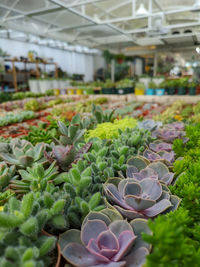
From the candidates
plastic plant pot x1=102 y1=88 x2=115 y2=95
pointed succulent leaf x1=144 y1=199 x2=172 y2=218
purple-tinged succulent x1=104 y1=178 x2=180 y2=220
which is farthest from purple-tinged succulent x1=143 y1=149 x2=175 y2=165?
plastic plant pot x1=102 y1=88 x2=115 y2=95

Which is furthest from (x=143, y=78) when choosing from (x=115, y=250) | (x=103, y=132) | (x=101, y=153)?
(x=115, y=250)

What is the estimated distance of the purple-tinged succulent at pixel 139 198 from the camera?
2.56ft

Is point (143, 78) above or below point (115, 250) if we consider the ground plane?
above

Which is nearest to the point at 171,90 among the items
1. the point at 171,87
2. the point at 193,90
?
the point at 171,87

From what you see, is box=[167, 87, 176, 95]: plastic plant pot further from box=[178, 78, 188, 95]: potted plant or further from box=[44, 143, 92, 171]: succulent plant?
box=[44, 143, 92, 171]: succulent plant

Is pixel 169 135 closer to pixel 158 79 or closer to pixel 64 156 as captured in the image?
pixel 64 156

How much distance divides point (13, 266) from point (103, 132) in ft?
3.47

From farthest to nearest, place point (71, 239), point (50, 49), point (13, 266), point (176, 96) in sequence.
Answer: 1. point (50, 49)
2. point (176, 96)
3. point (71, 239)
4. point (13, 266)

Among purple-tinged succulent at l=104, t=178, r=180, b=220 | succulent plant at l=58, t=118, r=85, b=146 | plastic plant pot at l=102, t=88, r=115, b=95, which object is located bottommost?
purple-tinged succulent at l=104, t=178, r=180, b=220

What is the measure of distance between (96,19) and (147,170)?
616 centimetres

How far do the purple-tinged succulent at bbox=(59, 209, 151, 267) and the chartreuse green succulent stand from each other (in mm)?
65

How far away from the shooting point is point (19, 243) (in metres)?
0.61

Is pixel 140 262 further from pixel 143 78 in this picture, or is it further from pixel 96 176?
pixel 143 78

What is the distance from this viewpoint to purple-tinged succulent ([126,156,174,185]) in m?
1.00
